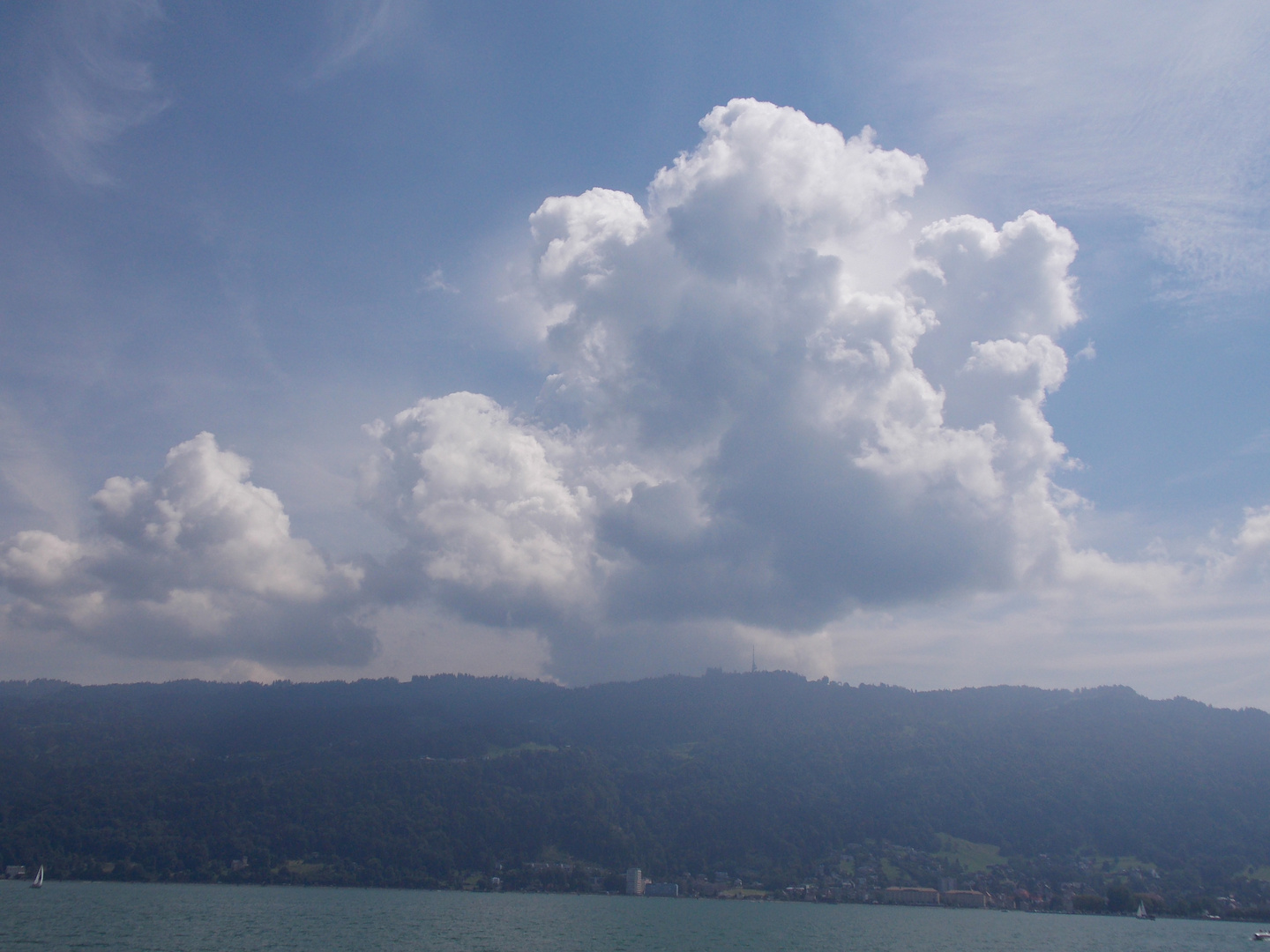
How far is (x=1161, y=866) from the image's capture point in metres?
179

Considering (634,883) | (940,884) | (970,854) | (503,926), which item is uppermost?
(503,926)

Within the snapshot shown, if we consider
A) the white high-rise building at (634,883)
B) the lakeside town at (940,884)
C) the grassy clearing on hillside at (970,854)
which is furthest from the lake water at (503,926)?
the grassy clearing on hillside at (970,854)

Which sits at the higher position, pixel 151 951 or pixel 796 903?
pixel 151 951

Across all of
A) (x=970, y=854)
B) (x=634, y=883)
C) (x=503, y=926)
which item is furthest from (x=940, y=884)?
Answer: (x=503, y=926)

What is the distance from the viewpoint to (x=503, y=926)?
92438 mm

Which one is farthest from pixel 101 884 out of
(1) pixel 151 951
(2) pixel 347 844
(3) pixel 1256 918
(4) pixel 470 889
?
(3) pixel 1256 918

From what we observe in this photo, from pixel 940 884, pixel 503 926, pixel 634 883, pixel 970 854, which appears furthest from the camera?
pixel 970 854

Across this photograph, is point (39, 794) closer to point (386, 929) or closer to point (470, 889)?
point (470, 889)

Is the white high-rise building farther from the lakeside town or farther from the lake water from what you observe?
the lake water

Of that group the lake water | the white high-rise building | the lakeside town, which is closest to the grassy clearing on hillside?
the lakeside town

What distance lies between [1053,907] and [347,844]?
471 ft

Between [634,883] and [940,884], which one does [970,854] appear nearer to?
[940,884]

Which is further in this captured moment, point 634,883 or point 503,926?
point 634,883

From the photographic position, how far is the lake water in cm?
7188
